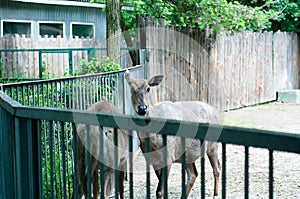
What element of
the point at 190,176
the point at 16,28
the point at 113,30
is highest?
the point at 16,28

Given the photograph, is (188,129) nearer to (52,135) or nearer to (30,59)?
(52,135)

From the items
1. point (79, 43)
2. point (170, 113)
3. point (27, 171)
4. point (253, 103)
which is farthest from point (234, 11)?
point (27, 171)

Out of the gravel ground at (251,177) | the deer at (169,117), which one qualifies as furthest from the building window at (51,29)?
the deer at (169,117)

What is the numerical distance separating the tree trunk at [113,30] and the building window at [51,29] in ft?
29.5

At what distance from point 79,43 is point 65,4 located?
3036 mm

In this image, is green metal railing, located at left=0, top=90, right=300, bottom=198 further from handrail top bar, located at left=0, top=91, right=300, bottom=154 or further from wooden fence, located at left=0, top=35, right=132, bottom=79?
wooden fence, located at left=0, top=35, right=132, bottom=79

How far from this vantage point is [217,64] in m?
14.3

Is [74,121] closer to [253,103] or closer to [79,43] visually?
[253,103]

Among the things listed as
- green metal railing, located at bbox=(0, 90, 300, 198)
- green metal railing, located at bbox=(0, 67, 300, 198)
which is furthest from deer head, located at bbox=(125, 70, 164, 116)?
green metal railing, located at bbox=(0, 90, 300, 198)

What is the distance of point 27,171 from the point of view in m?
3.46

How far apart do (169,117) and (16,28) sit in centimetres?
1385

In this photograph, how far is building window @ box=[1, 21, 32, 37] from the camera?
61.0 feet

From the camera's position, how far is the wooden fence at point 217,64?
12.4 metres

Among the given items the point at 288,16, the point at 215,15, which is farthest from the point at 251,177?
the point at 288,16
